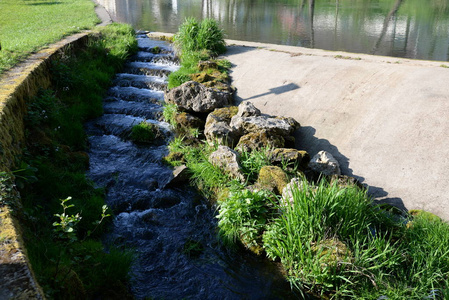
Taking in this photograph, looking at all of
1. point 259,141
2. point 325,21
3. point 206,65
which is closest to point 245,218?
point 259,141

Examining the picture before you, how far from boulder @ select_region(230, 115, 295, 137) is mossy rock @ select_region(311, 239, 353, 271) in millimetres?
3186

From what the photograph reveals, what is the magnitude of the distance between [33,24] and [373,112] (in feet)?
45.2

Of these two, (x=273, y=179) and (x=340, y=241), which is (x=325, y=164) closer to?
(x=273, y=179)

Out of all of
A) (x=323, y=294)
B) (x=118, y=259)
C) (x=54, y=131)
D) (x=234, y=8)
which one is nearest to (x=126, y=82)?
(x=54, y=131)

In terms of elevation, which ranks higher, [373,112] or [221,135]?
[373,112]

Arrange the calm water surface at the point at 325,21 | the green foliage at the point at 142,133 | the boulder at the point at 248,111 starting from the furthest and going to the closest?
1. the calm water surface at the point at 325,21
2. the green foliage at the point at 142,133
3. the boulder at the point at 248,111

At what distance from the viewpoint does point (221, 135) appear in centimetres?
812

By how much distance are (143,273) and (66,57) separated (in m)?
8.00

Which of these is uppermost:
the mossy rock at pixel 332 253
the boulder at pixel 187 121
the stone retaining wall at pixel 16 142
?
the stone retaining wall at pixel 16 142

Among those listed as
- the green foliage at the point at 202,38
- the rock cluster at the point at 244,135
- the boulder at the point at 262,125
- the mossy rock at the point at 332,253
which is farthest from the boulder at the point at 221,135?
the green foliage at the point at 202,38

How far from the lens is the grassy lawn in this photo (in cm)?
1023

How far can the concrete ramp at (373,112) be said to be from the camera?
22.2 ft

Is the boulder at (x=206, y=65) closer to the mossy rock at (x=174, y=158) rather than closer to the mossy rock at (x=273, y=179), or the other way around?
the mossy rock at (x=174, y=158)

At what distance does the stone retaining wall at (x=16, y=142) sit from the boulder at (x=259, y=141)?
13.3ft
